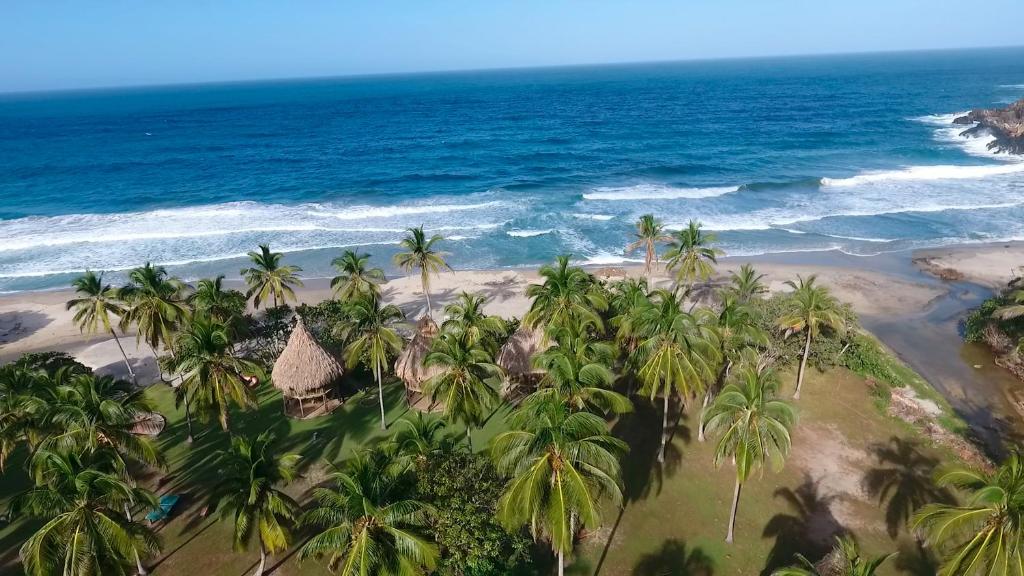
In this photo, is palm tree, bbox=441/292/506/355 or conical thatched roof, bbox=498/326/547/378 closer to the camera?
palm tree, bbox=441/292/506/355

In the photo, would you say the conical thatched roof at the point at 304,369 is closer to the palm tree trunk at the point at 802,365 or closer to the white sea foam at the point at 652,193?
the palm tree trunk at the point at 802,365

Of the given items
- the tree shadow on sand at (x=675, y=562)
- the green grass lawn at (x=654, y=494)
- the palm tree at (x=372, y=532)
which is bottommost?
the tree shadow on sand at (x=675, y=562)

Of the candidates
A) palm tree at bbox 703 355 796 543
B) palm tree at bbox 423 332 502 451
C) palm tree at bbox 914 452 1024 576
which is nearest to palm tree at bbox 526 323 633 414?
palm tree at bbox 423 332 502 451

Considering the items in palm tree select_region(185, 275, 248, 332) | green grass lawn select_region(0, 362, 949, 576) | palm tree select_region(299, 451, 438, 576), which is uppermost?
palm tree select_region(185, 275, 248, 332)

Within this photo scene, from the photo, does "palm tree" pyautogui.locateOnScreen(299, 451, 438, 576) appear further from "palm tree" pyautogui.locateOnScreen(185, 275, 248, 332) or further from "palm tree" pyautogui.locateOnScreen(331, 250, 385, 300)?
"palm tree" pyautogui.locateOnScreen(331, 250, 385, 300)

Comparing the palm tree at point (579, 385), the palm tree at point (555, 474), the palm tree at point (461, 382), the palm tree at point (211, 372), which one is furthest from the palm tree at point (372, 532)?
the palm tree at point (211, 372)

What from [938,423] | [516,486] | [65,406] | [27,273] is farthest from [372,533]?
[27,273]
